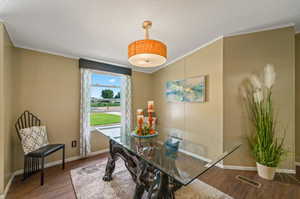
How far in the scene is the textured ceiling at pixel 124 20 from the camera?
146 cm

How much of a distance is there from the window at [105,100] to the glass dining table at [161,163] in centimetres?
142

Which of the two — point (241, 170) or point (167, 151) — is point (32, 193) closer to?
point (167, 151)

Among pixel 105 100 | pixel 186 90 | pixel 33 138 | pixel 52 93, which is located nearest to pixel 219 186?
pixel 186 90

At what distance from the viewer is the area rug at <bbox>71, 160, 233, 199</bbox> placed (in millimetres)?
1652

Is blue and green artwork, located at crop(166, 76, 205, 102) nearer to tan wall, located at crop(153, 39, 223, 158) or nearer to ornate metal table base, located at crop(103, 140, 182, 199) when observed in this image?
tan wall, located at crop(153, 39, 223, 158)

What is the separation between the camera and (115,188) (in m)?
1.79

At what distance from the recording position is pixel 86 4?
1.42 metres

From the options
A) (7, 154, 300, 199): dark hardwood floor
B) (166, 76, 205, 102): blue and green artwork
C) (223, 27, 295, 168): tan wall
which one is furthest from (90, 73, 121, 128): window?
(223, 27, 295, 168): tan wall

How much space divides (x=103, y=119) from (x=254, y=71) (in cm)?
352

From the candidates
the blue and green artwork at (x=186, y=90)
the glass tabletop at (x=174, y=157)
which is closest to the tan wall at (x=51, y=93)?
the glass tabletop at (x=174, y=157)

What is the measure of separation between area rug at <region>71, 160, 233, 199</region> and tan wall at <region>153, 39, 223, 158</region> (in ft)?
2.10

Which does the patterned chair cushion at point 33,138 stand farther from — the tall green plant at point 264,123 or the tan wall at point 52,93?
the tall green plant at point 264,123

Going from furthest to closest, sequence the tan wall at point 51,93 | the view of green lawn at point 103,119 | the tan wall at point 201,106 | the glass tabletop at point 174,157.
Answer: the view of green lawn at point 103,119
the tan wall at point 201,106
the tan wall at point 51,93
the glass tabletop at point 174,157

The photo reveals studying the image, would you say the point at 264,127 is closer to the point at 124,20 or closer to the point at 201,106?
the point at 201,106
